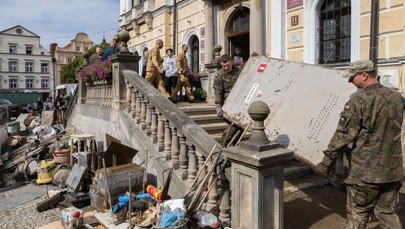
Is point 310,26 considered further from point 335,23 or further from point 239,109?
point 239,109

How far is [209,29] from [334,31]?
17.5 feet

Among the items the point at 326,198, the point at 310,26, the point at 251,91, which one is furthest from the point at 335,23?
the point at 326,198

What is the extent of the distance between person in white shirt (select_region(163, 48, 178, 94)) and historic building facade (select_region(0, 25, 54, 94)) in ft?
172

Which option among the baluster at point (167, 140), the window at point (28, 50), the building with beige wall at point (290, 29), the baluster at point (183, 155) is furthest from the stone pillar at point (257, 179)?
the window at point (28, 50)

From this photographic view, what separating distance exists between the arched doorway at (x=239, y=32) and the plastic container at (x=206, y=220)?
29.4 ft

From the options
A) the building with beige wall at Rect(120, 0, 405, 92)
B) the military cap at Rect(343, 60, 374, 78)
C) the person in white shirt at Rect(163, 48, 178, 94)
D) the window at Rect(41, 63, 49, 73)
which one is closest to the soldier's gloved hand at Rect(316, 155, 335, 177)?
the military cap at Rect(343, 60, 374, 78)

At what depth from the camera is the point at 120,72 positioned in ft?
20.5

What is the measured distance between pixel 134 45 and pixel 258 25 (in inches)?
415

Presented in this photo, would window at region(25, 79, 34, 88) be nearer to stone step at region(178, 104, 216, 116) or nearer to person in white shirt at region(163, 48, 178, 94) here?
person in white shirt at region(163, 48, 178, 94)

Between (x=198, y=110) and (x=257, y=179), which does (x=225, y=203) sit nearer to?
(x=257, y=179)

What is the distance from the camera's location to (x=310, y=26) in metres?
8.89

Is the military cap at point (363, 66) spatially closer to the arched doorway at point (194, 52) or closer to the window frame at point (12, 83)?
the arched doorway at point (194, 52)

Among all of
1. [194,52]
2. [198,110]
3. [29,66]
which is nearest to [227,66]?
[198,110]

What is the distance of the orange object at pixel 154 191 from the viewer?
4.30 metres
